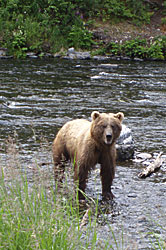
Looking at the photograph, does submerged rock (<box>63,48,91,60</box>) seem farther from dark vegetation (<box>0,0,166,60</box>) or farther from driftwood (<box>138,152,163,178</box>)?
driftwood (<box>138,152,163,178</box>)

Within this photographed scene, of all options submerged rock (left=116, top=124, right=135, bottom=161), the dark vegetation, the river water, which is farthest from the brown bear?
the dark vegetation

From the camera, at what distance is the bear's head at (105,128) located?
5.46 m

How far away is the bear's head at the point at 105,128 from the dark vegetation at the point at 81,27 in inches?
580

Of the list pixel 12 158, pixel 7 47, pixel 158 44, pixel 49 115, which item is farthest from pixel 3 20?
pixel 12 158

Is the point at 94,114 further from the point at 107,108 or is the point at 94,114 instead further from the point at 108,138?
the point at 107,108

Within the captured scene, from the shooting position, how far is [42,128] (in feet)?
30.7

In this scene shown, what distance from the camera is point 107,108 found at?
11398 millimetres

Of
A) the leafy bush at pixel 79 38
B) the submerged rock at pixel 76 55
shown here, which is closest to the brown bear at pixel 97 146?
the submerged rock at pixel 76 55

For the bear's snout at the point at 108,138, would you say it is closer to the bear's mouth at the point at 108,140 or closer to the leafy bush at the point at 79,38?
the bear's mouth at the point at 108,140

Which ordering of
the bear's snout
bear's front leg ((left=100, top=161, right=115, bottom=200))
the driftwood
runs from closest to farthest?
the bear's snout, bear's front leg ((left=100, top=161, right=115, bottom=200)), the driftwood

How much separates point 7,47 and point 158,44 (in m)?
7.73

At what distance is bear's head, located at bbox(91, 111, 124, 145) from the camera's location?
5.46m

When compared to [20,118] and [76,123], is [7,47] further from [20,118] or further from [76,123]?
[76,123]

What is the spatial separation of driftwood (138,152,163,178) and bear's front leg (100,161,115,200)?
1055 millimetres
